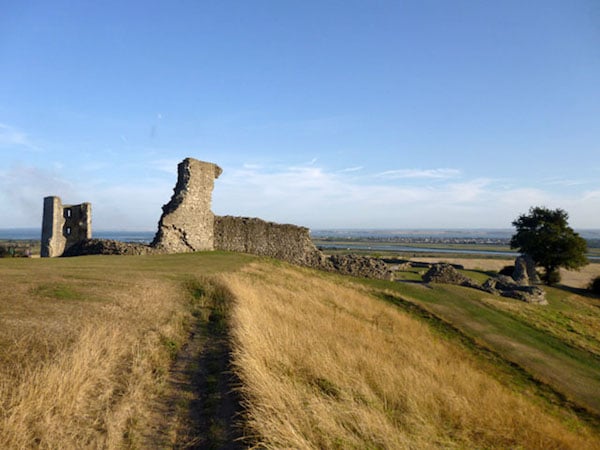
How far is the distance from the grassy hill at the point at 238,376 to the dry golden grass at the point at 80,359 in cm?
2

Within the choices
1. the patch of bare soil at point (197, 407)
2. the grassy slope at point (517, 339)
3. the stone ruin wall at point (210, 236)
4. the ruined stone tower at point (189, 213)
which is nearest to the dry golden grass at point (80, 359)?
the patch of bare soil at point (197, 407)

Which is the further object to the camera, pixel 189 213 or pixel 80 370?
→ pixel 189 213

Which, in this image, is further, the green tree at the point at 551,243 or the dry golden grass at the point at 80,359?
the green tree at the point at 551,243

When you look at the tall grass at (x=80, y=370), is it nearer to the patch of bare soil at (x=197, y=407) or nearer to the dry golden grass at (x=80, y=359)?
the dry golden grass at (x=80, y=359)

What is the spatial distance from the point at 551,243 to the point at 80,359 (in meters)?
46.7

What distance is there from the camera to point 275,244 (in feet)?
88.2

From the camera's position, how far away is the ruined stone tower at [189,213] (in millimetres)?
22328

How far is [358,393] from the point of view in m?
5.68

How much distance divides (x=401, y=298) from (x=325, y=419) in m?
15.5

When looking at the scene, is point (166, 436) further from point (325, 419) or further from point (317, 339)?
point (317, 339)

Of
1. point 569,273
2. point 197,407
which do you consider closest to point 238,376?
point 197,407

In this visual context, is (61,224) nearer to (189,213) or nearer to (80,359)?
(189,213)

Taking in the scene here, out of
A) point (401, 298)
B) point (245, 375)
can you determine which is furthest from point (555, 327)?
point (245, 375)

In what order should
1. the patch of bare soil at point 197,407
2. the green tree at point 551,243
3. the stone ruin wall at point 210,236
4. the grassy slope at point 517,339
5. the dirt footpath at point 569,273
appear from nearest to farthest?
1. the patch of bare soil at point 197,407
2. the grassy slope at point 517,339
3. the stone ruin wall at point 210,236
4. the green tree at point 551,243
5. the dirt footpath at point 569,273
